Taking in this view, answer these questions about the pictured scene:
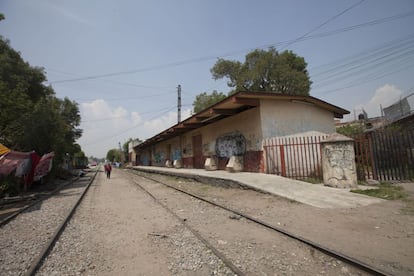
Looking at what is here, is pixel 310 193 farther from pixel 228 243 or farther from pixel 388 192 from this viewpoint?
pixel 228 243

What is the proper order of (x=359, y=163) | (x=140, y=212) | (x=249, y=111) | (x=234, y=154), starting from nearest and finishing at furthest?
1. (x=140, y=212)
2. (x=359, y=163)
3. (x=249, y=111)
4. (x=234, y=154)

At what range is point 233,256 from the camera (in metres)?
3.55

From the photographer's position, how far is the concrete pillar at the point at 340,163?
8203mm

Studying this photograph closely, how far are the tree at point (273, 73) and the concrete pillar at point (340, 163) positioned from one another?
19296mm

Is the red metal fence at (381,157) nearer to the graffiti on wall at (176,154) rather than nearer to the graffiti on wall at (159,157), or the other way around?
the graffiti on wall at (176,154)

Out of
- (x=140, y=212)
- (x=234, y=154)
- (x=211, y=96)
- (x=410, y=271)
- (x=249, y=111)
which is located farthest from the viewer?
(x=211, y=96)

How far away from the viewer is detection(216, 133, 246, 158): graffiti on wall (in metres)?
13.3

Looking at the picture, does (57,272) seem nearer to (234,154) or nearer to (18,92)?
(234,154)

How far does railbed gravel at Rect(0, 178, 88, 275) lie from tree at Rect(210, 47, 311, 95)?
25.1 m

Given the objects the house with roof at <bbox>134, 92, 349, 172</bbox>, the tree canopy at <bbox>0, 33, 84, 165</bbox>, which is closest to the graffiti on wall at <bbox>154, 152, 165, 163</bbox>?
the tree canopy at <bbox>0, 33, 84, 165</bbox>

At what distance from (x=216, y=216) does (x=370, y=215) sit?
3.64 m

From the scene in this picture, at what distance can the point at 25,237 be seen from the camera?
5082mm

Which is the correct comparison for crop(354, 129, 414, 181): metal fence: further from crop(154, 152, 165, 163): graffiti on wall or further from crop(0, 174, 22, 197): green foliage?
crop(154, 152, 165, 163): graffiti on wall

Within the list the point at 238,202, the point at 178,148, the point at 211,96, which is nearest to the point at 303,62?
the point at 211,96
